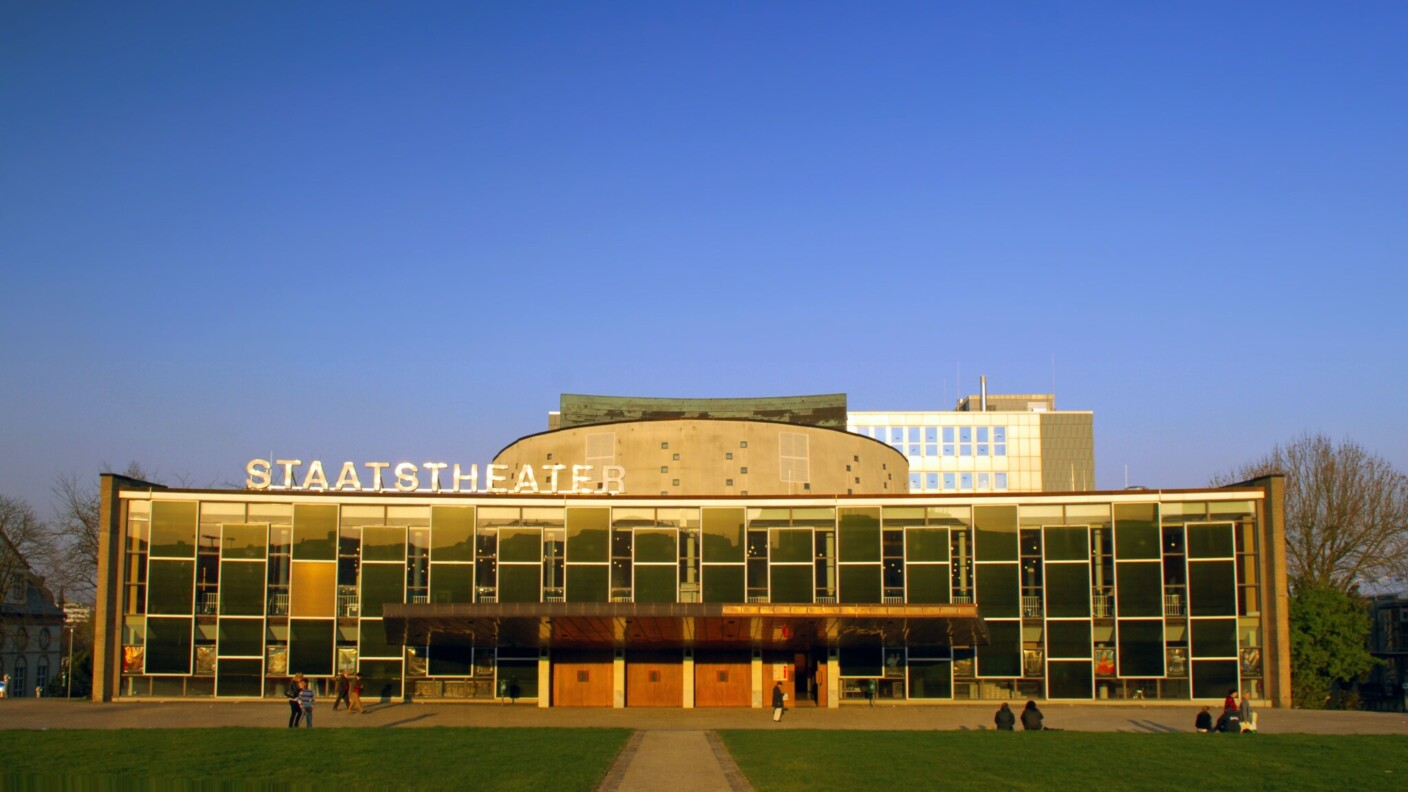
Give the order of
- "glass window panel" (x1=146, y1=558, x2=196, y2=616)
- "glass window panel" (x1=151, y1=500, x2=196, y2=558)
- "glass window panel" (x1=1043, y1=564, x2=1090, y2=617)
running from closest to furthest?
"glass window panel" (x1=146, y1=558, x2=196, y2=616) < "glass window panel" (x1=1043, y1=564, x2=1090, y2=617) < "glass window panel" (x1=151, y1=500, x2=196, y2=558)

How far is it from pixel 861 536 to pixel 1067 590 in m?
9.38

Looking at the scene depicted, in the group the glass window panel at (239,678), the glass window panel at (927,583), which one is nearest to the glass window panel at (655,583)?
the glass window panel at (927,583)

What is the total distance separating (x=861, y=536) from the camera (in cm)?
5978

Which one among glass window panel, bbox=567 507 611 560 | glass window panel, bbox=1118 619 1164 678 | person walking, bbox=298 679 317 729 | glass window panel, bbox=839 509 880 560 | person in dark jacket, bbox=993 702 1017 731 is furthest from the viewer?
glass window panel, bbox=567 507 611 560

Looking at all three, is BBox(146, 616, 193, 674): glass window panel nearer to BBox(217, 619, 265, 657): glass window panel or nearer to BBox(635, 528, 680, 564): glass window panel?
BBox(217, 619, 265, 657): glass window panel

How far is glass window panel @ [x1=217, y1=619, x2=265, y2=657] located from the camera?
2298 inches

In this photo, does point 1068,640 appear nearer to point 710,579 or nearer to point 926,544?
point 926,544

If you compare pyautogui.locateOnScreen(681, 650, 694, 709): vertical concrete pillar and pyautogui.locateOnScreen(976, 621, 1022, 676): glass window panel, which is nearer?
pyautogui.locateOnScreen(976, 621, 1022, 676): glass window panel

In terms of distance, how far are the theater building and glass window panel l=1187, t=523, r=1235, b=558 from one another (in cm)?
6

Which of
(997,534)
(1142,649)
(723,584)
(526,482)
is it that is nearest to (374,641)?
(526,482)

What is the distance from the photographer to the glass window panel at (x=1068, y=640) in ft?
192

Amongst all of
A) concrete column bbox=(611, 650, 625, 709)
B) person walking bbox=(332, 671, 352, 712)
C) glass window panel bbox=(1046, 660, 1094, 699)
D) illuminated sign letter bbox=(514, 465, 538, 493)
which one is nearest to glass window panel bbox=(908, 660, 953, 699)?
glass window panel bbox=(1046, 660, 1094, 699)

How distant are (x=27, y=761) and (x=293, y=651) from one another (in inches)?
1010

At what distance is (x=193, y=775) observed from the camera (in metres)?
30.9
